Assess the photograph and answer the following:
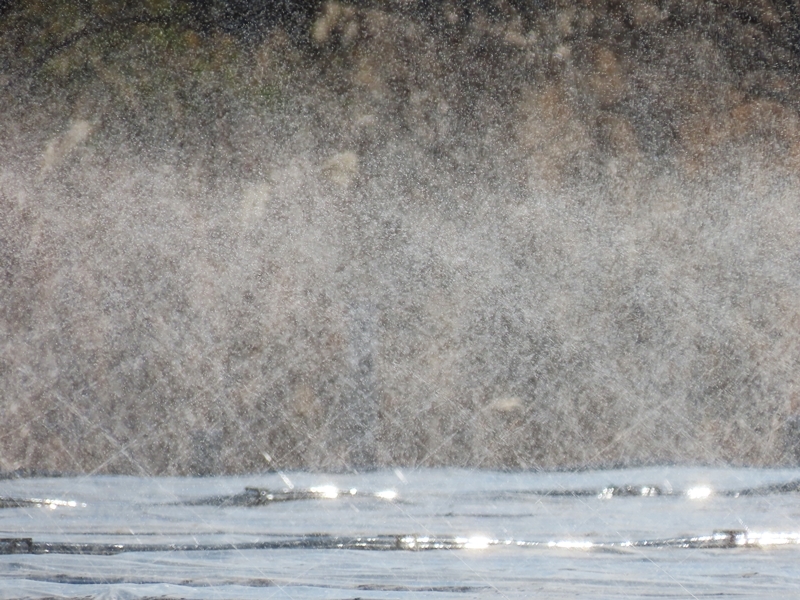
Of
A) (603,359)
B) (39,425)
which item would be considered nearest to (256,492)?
(39,425)

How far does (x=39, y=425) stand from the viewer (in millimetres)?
1023

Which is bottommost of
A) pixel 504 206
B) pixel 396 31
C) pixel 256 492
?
pixel 256 492

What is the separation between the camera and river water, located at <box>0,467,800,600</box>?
101 cm

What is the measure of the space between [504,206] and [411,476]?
17.0 inches

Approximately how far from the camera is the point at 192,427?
1.04 metres

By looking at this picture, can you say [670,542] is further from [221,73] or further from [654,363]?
[221,73]

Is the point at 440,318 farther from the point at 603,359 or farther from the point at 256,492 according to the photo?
the point at 256,492

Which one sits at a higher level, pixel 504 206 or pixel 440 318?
pixel 504 206

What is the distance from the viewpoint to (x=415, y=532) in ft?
3.40

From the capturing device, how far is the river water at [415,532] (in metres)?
1.01

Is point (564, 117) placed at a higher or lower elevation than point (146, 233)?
higher

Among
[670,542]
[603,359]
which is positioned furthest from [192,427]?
[670,542]

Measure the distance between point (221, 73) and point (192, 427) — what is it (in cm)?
54

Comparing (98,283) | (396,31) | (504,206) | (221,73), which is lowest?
(98,283)
